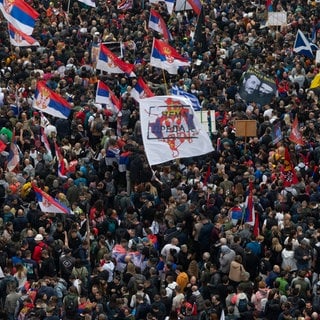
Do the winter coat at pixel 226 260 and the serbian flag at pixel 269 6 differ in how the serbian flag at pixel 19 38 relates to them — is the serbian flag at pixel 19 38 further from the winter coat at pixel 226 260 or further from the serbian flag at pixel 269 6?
the winter coat at pixel 226 260

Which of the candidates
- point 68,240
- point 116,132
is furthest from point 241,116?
point 68,240

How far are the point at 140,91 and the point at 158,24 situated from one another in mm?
6260

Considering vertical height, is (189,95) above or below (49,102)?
below

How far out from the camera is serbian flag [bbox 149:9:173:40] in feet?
139

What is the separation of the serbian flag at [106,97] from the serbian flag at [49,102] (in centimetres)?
118

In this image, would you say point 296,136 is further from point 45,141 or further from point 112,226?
point 112,226

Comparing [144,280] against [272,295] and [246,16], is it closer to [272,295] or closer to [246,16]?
[272,295]

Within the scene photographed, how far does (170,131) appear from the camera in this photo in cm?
3008

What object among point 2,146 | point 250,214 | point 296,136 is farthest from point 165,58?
point 250,214

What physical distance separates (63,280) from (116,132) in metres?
8.80

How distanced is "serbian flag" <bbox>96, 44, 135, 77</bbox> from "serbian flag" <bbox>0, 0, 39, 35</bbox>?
1.83 m

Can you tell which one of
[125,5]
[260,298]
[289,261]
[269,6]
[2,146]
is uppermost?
[260,298]

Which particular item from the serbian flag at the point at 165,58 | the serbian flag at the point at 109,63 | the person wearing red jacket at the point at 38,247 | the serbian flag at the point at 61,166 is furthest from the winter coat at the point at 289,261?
the serbian flag at the point at 109,63

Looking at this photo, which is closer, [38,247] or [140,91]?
[38,247]
